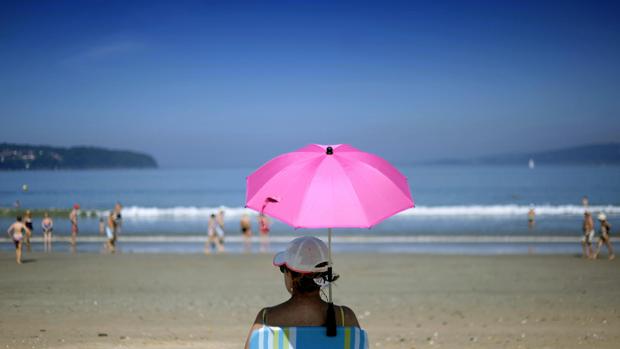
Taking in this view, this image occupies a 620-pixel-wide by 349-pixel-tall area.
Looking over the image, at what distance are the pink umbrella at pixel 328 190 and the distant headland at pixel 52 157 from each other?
25.4m

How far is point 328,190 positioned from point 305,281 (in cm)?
77

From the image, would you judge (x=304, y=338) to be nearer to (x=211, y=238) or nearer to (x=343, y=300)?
(x=343, y=300)

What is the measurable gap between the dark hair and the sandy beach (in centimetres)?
518

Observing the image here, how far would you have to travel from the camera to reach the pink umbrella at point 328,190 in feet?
12.7

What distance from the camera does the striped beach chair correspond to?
11.1 ft

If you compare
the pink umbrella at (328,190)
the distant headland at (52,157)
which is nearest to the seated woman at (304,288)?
the pink umbrella at (328,190)

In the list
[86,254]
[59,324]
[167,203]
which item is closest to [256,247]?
[86,254]

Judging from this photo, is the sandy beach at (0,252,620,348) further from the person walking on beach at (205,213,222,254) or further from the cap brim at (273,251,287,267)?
the cap brim at (273,251,287,267)

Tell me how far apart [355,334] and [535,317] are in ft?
26.7

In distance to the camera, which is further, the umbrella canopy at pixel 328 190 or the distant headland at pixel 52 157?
the distant headland at pixel 52 157

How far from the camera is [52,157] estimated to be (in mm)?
46406

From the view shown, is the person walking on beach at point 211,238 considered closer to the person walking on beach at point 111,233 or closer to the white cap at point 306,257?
the person walking on beach at point 111,233

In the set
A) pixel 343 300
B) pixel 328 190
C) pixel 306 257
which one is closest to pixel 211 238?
pixel 343 300

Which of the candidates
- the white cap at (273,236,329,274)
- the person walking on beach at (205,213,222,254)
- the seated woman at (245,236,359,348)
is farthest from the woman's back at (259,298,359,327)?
the person walking on beach at (205,213,222,254)
